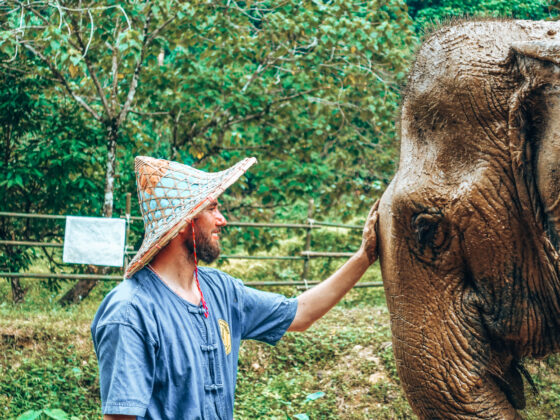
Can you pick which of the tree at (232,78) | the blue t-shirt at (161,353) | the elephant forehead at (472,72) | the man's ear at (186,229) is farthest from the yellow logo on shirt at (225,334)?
the tree at (232,78)

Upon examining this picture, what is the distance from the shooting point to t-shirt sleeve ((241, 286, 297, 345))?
8.51 feet

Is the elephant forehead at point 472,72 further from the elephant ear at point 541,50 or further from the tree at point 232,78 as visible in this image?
the tree at point 232,78

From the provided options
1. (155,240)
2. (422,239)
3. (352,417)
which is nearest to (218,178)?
(155,240)

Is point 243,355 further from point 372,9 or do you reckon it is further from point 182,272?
point 372,9

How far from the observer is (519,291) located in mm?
1833

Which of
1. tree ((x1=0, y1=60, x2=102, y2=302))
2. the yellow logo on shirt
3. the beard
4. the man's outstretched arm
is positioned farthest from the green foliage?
tree ((x1=0, y1=60, x2=102, y2=302))

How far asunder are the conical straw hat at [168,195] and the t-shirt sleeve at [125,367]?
255 mm

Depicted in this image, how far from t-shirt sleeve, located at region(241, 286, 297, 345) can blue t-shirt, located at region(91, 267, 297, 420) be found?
17cm

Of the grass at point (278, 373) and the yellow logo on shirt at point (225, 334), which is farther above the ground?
the yellow logo on shirt at point (225, 334)

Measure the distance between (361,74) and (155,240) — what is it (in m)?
5.61

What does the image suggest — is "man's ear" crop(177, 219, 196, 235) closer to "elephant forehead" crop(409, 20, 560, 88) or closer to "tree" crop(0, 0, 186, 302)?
"elephant forehead" crop(409, 20, 560, 88)

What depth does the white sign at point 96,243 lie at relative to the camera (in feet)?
21.8

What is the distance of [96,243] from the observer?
6703 mm

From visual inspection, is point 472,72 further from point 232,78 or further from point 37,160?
point 37,160
